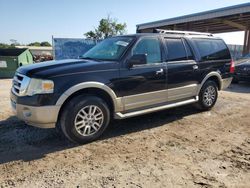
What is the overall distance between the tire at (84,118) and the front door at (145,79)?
502 mm

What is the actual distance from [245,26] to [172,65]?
1903cm

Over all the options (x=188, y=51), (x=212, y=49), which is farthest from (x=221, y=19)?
(x=188, y=51)

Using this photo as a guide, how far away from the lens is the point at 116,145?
4332 millimetres

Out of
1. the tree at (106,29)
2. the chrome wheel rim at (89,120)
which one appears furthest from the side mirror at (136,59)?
the tree at (106,29)

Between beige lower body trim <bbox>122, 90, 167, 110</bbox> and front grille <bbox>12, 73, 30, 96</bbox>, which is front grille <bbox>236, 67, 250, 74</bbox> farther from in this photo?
front grille <bbox>12, 73, 30, 96</bbox>

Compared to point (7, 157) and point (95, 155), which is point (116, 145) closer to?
point (95, 155)

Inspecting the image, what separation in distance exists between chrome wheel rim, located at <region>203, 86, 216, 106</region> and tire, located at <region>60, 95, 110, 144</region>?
2.93 metres

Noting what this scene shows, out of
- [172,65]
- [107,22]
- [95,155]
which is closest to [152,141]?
[95,155]

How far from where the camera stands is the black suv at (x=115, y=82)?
4.04 metres

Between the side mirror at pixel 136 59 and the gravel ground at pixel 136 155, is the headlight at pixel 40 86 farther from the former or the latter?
the side mirror at pixel 136 59

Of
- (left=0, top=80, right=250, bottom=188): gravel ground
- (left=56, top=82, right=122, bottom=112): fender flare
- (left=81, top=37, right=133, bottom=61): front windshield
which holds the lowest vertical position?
(left=0, top=80, right=250, bottom=188): gravel ground

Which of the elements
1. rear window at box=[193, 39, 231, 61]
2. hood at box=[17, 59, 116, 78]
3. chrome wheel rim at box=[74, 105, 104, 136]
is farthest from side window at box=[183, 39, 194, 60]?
chrome wheel rim at box=[74, 105, 104, 136]

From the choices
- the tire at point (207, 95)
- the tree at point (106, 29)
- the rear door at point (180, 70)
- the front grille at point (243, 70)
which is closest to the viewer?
the rear door at point (180, 70)

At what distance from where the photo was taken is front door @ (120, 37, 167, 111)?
473cm
